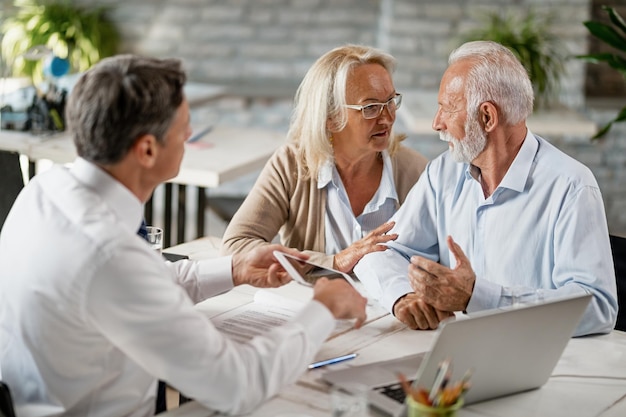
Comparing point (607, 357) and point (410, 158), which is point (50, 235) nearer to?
point (607, 357)

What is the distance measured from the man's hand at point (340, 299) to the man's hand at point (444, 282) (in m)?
0.33

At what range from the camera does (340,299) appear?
186cm

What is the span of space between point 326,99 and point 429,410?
5.23ft

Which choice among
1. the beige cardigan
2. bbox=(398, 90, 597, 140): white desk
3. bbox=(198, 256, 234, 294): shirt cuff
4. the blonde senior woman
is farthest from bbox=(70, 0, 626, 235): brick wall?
bbox=(198, 256, 234, 294): shirt cuff

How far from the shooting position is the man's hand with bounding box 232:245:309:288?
221 cm

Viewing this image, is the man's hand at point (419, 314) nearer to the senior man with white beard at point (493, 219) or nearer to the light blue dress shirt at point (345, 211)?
the senior man with white beard at point (493, 219)

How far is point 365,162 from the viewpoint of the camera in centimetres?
304

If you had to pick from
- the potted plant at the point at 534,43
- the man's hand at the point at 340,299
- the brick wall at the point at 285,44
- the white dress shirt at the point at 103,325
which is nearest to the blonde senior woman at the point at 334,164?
the man's hand at the point at 340,299

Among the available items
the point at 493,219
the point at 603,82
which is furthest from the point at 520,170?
the point at 603,82

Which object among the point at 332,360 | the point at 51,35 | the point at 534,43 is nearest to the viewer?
the point at 332,360

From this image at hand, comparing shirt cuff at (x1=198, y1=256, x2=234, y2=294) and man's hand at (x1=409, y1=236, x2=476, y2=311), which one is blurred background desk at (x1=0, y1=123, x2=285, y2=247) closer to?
shirt cuff at (x1=198, y1=256, x2=234, y2=294)

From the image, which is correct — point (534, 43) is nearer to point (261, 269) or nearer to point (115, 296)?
point (261, 269)

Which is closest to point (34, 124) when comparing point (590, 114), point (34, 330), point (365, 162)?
point (365, 162)

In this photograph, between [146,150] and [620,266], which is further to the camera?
[620,266]
